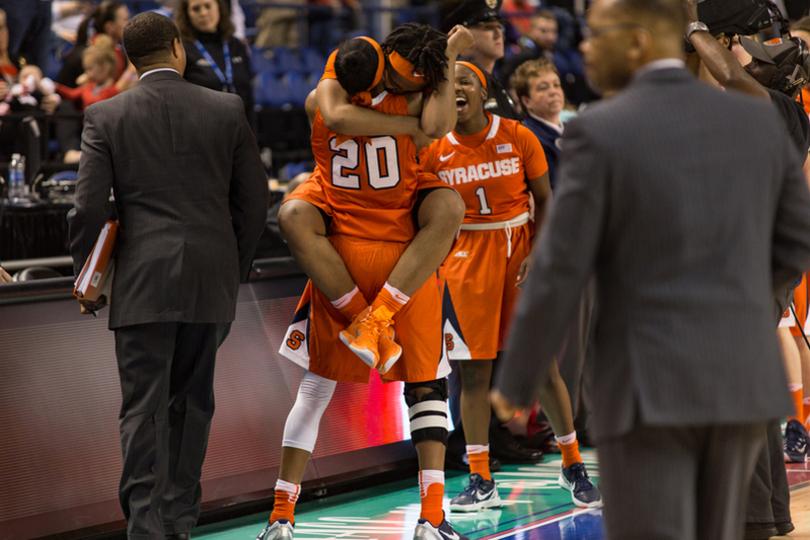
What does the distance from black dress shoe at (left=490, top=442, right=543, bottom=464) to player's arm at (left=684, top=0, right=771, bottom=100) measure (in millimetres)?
2459

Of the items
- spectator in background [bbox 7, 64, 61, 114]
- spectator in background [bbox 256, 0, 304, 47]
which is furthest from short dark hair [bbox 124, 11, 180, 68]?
spectator in background [bbox 256, 0, 304, 47]

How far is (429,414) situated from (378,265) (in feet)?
2.00

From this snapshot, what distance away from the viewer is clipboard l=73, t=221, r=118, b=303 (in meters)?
3.35

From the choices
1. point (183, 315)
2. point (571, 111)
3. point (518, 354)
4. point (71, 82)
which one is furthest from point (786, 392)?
point (71, 82)

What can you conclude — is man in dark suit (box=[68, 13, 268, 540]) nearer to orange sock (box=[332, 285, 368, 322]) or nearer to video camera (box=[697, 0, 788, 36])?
orange sock (box=[332, 285, 368, 322])

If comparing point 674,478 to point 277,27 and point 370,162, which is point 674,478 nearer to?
point 370,162

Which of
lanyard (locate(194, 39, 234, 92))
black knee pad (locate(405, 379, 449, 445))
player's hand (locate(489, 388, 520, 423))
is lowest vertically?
black knee pad (locate(405, 379, 449, 445))

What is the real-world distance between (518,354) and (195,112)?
6.60 ft

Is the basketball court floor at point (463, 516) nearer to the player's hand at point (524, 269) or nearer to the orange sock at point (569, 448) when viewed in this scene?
the orange sock at point (569, 448)

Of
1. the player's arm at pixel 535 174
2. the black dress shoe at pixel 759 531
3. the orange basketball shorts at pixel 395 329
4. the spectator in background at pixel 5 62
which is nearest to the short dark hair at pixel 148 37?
the orange basketball shorts at pixel 395 329

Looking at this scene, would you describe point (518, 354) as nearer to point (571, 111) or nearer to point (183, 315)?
point (183, 315)

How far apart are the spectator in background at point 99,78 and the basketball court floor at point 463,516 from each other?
14.5 ft

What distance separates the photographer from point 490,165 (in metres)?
4.27

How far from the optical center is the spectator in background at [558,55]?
912 centimetres
